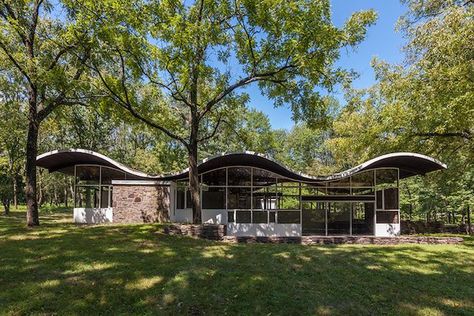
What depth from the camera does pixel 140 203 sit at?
57.1 feet

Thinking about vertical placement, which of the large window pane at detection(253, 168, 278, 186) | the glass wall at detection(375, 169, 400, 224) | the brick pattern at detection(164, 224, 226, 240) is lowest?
the brick pattern at detection(164, 224, 226, 240)

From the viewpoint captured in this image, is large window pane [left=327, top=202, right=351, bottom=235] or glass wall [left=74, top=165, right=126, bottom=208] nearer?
large window pane [left=327, top=202, right=351, bottom=235]

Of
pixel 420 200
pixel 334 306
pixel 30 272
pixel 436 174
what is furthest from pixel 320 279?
pixel 420 200

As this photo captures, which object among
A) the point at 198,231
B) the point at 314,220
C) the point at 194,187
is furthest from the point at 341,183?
the point at 198,231

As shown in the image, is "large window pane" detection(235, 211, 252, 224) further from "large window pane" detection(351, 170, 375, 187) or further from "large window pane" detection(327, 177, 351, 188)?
"large window pane" detection(351, 170, 375, 187)

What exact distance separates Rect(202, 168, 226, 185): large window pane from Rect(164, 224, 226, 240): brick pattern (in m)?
3.87

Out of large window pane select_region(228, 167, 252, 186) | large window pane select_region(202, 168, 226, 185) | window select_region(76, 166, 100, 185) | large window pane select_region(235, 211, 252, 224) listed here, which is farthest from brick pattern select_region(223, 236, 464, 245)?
window select_region(76, 166, 100, 185)

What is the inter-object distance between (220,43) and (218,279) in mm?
9237

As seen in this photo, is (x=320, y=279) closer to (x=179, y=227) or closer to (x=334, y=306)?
(x=334, y=306)

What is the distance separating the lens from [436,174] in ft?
61.6

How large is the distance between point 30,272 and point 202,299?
3.72m

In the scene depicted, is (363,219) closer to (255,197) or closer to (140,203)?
(255,197)

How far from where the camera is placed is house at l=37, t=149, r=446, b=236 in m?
15.3

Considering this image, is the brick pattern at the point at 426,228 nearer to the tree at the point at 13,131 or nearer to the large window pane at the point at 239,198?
the large window pane at the point at 239,198
